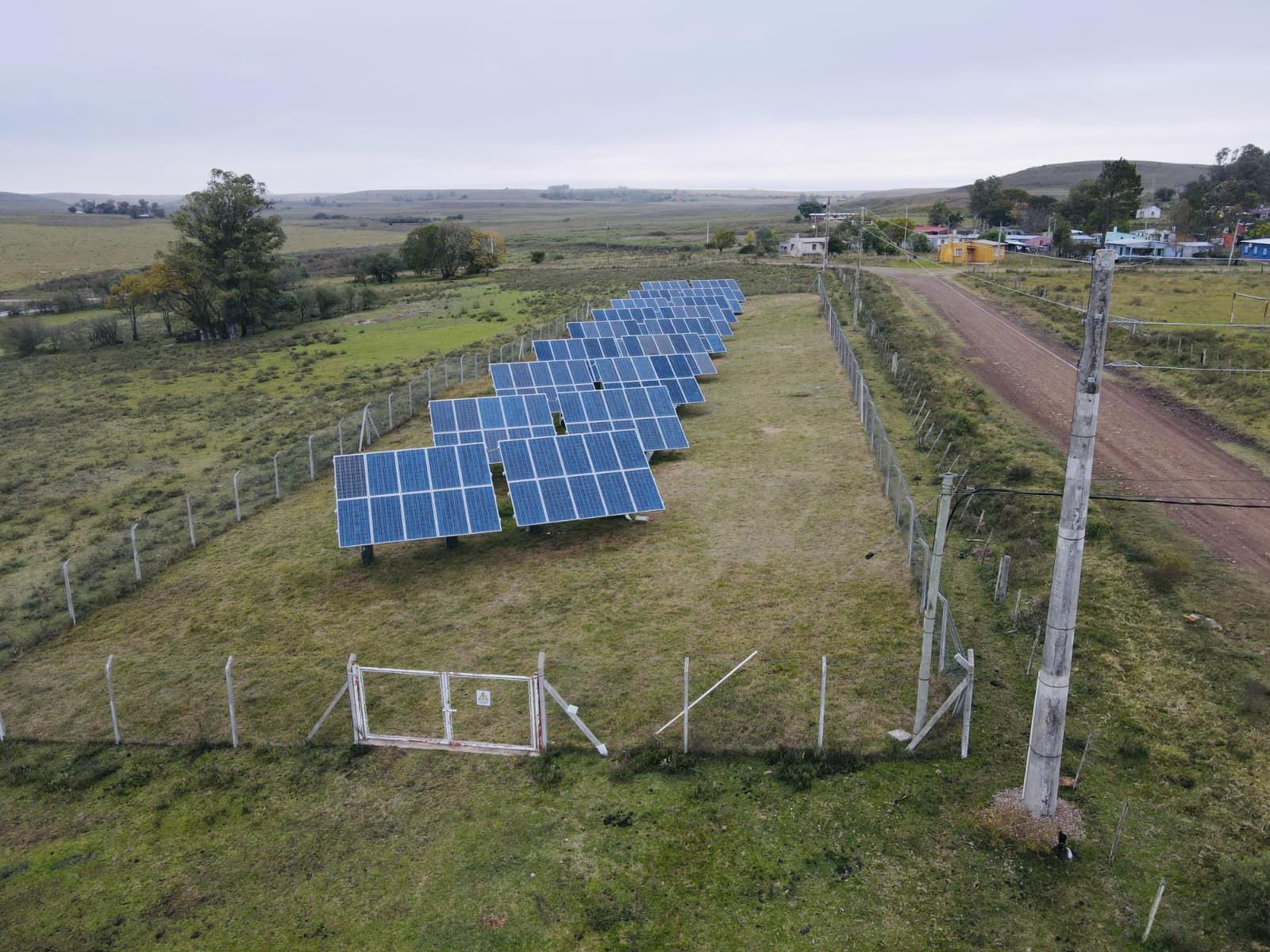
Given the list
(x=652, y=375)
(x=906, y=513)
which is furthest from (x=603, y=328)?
(x=906, y=513)

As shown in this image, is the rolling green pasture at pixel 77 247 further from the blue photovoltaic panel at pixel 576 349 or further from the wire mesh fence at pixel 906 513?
the wire mesh fence at pixel 906 513

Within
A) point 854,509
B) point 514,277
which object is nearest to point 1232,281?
point 854,509

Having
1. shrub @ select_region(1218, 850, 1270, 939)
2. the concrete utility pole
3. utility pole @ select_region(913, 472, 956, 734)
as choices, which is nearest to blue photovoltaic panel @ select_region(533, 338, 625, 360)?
utility pole @ select_region(913, 472, 956, 734)

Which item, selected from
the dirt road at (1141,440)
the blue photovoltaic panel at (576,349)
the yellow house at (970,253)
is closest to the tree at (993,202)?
the yellow house at (970,253)

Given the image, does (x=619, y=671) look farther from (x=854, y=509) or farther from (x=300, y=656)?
(x=854, y=509)

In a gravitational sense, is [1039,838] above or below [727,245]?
below

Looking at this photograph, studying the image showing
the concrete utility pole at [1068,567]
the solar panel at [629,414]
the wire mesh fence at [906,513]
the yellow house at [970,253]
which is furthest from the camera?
the yellow house at [970,253]

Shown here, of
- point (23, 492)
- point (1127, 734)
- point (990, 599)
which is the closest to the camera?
point (1127, 734)

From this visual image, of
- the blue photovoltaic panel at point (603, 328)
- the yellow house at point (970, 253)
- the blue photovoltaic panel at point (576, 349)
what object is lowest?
the blue photovoltaic panel at point (576, 349)
